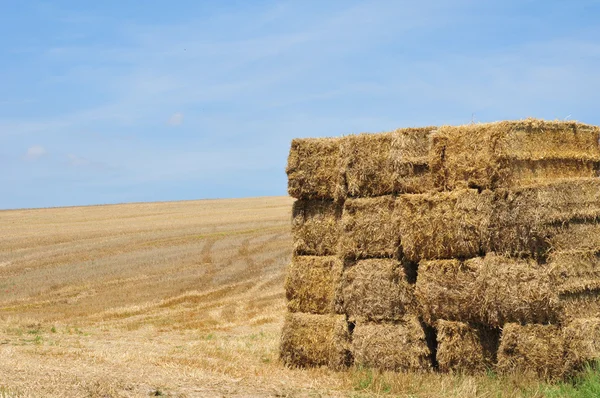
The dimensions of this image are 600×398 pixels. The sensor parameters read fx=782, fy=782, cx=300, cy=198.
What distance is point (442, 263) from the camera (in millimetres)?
11000

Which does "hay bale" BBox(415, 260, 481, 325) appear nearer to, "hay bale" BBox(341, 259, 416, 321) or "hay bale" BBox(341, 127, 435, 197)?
"hay bale" BBox(341, 259, 416, 321)

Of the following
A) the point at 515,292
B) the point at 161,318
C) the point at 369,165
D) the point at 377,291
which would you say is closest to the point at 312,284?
the point at 377,291

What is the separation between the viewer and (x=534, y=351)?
1041cm

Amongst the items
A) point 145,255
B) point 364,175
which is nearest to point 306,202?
point 364,175

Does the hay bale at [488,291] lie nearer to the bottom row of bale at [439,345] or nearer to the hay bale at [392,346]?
the bottom row of bale at [439,345]

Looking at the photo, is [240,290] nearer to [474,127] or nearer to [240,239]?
[240,239]

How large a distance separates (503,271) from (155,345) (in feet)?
25.6

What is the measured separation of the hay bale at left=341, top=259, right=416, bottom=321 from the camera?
11.6m

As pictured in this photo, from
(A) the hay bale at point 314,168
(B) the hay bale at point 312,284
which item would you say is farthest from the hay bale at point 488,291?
(A) the hay bale at point 314,168

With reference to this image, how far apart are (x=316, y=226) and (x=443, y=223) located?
2564mm

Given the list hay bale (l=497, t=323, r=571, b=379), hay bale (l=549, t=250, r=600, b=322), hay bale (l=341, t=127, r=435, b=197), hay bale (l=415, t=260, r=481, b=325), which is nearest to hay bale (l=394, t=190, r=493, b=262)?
hay bale (l=415, t=260, r=481, b=325)

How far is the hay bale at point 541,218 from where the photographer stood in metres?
10.3

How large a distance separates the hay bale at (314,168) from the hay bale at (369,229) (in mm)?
659

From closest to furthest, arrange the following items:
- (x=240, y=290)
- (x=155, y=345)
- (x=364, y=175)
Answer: (x=364, y=175)
(x=155, y=345)
(x=240, y=290)
